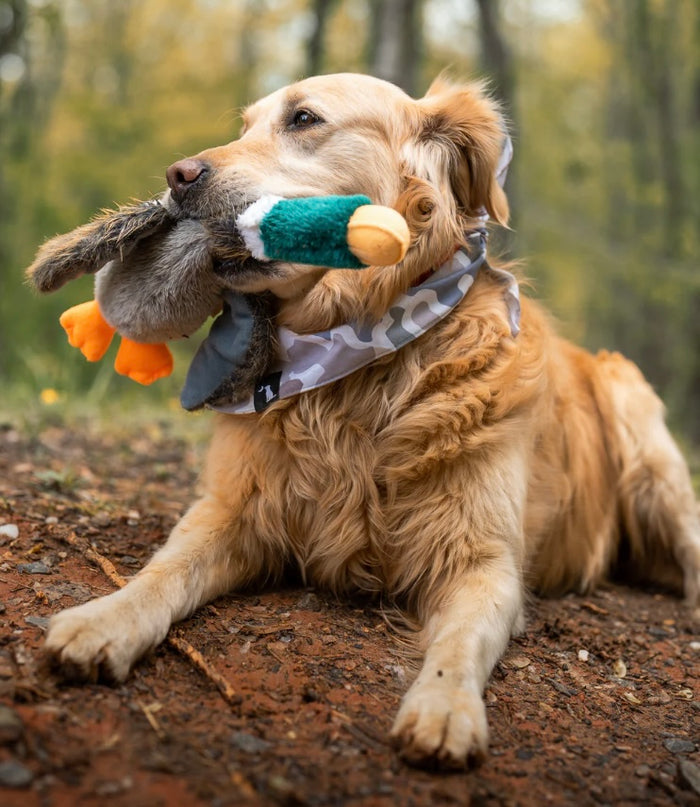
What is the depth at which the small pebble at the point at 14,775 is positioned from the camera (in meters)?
1.41

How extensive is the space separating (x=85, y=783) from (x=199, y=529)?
3.65 ft

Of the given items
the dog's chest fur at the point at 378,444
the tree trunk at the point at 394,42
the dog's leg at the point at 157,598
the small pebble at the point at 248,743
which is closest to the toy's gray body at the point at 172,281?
the dog's chest fur at the point at 378,444

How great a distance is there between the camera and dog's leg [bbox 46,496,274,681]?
6.03 feet

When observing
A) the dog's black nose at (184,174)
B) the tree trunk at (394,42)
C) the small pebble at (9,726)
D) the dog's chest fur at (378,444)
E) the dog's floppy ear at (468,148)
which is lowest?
the small pebble at (9,726)

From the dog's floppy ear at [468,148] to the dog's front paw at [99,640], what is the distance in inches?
67.9

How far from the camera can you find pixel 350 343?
2.49 meters

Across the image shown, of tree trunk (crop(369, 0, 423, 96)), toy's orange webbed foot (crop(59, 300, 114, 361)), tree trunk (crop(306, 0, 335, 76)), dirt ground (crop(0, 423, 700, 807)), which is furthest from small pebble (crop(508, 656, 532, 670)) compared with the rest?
tree trunk (crop(306, 0, 335, 76))

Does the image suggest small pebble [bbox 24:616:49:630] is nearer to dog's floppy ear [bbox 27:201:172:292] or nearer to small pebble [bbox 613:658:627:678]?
dog's floppy ear [bbox 27:201:172:292]

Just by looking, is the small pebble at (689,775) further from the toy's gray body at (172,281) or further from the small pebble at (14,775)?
the toy's gray body at (172,281)

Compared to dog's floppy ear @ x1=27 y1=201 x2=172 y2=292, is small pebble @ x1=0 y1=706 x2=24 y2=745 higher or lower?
lower

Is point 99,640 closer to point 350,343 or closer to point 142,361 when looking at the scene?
point 142,361

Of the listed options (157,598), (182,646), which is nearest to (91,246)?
(157,598)

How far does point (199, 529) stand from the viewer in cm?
253

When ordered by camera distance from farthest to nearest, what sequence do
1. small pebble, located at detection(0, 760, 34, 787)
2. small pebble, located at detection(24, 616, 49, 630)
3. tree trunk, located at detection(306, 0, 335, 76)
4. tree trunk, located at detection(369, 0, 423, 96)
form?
tree trunk, located at detection(306, 0, 335, 76) < tree trunk, located at detection(369, 0, 423, 96) < small pebble, located at detection(24, 616, 49, 630) < small pebble, located at detection(0, 760, 34, 787)
